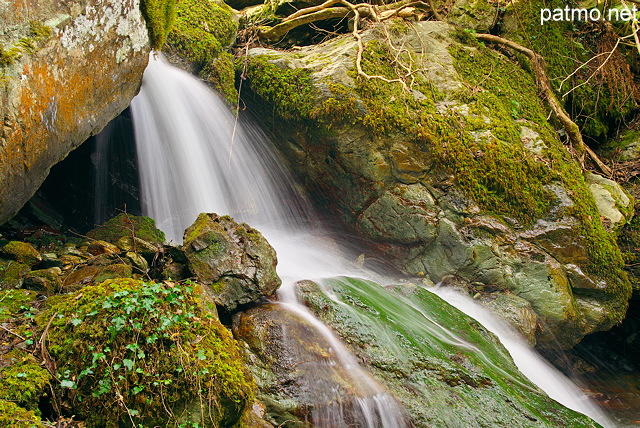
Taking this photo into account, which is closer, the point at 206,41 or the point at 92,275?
the point at 92,275

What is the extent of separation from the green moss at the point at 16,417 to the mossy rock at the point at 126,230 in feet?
8.62

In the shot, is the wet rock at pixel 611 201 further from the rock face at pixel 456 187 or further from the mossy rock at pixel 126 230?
the mossy rock at pixel 126 230

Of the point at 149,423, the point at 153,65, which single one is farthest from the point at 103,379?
the point at 153,65

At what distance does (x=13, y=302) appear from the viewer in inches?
110

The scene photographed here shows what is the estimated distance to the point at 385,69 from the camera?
689cm

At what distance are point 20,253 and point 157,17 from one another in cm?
306

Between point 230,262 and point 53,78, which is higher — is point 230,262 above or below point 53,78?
below

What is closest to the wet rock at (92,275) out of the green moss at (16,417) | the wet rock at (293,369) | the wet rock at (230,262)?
the wet rock at (230,262)

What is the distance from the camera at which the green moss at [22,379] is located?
204cm

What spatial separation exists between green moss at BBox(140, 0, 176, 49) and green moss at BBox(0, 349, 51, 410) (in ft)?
12.9

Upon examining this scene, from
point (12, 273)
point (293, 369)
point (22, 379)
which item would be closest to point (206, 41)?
point (12, 273)

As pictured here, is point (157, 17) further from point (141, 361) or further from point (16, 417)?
point (16, 417)

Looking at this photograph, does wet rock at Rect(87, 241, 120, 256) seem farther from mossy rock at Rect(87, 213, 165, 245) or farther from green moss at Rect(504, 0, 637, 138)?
green moss at Rect(504, 0, 637, 138)

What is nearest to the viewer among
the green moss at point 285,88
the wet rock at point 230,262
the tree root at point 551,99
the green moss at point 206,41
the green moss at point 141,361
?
the green moss at point 141,361
